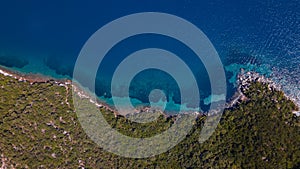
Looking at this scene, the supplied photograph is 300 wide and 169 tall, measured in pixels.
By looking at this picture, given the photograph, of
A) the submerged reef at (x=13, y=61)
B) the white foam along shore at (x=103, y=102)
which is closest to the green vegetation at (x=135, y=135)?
the white foam along shore at (x=103, y=102)

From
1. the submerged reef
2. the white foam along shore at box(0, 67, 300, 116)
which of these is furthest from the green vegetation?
the submerged reef

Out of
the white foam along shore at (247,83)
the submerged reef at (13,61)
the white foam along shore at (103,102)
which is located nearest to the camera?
the white foam along shore at (247,83)

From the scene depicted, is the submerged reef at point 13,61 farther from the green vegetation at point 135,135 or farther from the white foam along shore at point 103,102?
the green vegetation at point 135,135

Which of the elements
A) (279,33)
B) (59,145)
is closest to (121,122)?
(59,145)

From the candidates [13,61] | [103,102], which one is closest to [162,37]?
[103,102]

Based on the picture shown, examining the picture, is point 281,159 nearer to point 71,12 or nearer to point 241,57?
point 241,57

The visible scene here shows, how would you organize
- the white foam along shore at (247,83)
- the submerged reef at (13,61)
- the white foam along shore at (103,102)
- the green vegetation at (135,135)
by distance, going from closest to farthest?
the green vegetation at (135,135)
the white foam along shore at (247,83)
the white foam along shore at (103,102)
the submerged reef at (13,61)

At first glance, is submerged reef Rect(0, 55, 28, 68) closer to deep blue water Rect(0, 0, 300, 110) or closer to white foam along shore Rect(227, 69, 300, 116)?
deep blue water Rect(0, 0, 300, 110)
